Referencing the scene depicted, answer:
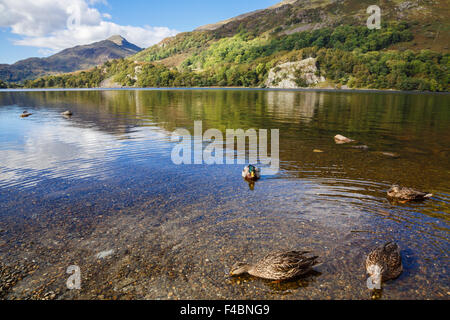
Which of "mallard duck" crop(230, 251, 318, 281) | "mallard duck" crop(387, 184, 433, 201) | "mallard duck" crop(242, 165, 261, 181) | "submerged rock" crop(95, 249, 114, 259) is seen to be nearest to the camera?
"mallard duck" crop(230, 251, 318, 281)

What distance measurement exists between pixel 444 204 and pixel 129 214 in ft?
51.2

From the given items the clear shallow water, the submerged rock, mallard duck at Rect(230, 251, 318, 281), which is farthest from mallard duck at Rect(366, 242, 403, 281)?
the submerged rock

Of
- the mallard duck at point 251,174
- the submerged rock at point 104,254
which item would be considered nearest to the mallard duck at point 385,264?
the mallard duck at point 251,174

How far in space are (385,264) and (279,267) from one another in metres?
3.38

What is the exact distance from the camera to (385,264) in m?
8.20

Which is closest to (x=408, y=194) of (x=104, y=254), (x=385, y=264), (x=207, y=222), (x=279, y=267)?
(x=385, y=264)

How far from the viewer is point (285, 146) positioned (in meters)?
25.4

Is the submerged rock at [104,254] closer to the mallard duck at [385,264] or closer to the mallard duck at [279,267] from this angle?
the mallard duck at [279,267]

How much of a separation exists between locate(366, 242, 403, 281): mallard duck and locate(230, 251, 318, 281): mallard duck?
1712mm

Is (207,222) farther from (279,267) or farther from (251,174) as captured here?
(251,174)

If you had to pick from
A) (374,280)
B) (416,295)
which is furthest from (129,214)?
(416,295)

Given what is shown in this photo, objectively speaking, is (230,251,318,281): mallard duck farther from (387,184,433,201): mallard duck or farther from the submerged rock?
(387,184,433,201): mallard duck

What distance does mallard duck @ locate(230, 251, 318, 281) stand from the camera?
316 inches

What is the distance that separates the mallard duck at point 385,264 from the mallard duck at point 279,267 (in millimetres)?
1712
